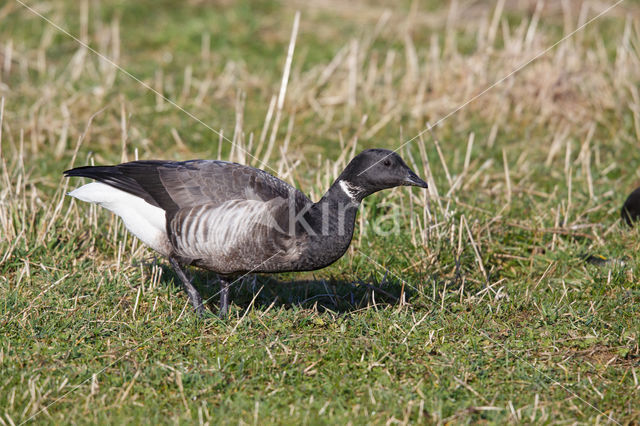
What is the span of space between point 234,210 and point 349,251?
5.72 feet

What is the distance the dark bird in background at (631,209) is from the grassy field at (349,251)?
0.19 metres

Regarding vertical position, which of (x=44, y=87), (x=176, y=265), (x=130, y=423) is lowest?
(x=130, y=423)

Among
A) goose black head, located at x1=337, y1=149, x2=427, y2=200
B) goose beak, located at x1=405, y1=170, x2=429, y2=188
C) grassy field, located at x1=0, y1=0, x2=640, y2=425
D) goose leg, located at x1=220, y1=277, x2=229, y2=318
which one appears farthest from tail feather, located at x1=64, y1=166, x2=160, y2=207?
goose beak, located at x1=405, y1=170, x2=429, y2=188

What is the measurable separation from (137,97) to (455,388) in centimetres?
701

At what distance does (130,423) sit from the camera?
4020mm

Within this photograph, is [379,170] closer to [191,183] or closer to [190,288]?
[191,183]

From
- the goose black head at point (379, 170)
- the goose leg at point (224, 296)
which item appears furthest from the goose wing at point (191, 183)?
the goose leg at point (224, 296)

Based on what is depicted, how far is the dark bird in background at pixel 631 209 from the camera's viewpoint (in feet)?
22.8

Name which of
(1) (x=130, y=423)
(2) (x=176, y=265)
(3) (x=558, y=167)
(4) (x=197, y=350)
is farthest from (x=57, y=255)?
(3) (x=558, y=167)

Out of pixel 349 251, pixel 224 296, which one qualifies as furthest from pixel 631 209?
pixel 224 296

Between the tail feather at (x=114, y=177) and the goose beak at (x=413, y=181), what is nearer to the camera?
the goose beak at (x=413, y=181)

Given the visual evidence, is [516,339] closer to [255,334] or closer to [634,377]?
[634,377]

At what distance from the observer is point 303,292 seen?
235 inches

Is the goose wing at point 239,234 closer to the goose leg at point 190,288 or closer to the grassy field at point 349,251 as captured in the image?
the goose leg at point 190,288
